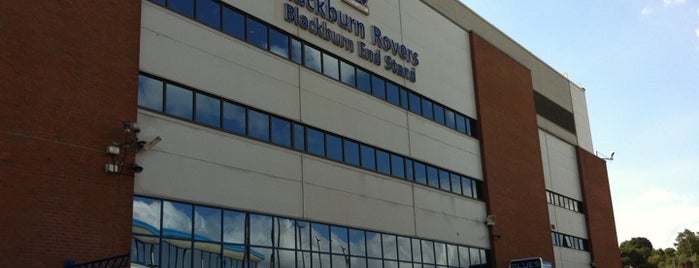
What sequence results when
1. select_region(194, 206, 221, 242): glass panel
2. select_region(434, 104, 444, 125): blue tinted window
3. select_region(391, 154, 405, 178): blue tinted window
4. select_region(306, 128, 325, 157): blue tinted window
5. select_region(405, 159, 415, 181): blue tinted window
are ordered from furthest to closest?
select_region(434, 104, 444, 125): blue tinted window → select_region(405, 159, 415, 181): blue tinted window → select_region(391, 154, 405, 178): blue tinted window → select_region(306, 128, 325, 157): blue tinted window → select_region(194, 206, 221, 242): glass panel

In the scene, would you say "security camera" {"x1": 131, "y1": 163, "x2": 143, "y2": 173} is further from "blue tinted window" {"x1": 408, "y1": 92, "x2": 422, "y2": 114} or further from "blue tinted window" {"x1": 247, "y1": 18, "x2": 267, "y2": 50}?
"blue tinted window" {"x1": 408, "y1": 92, "x2": 422, "y2": 114}

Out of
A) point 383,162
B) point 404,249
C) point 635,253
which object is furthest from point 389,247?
point 635,253

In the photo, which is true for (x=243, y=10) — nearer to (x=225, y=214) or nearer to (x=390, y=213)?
(x=225, y=214)

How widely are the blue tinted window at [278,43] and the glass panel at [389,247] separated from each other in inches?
332

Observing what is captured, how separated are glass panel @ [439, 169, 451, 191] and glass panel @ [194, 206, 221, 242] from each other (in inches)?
547

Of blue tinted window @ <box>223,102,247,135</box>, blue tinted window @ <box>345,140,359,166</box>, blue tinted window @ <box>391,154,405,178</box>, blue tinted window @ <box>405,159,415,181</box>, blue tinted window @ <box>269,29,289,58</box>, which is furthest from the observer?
blue tinted window @ <box>405,159,415,181</box>

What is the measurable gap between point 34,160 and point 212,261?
6.37 m

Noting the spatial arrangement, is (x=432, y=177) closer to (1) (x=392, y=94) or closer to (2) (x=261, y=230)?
(1) (x=392, y=94)

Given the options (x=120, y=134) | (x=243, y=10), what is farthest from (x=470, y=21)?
(x=120, y=134)

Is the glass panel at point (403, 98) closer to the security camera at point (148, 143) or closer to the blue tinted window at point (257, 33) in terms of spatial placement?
the blue tinted window at point (257, 33)

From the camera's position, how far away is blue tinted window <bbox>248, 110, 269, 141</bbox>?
24.1m

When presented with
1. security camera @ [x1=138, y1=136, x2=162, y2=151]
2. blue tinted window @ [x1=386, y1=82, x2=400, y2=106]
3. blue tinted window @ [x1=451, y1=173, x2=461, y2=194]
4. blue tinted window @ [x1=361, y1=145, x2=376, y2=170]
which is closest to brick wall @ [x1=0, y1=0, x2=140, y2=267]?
security camera @ [x1=138, y1=136, x2=162, y2=151]

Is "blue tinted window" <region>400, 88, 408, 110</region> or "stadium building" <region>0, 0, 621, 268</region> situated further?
"blue tinted window" <region>400, 88, 408, 110</region>

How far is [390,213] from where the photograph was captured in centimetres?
2931
